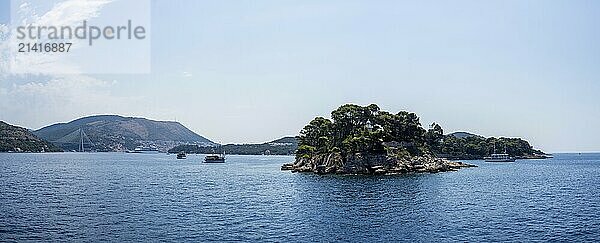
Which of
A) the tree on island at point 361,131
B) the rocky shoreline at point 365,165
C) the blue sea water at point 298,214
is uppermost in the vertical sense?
the tree on island at point 361,131

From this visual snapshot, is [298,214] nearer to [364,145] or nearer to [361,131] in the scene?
[364,145]

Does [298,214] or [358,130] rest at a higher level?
[358,130]

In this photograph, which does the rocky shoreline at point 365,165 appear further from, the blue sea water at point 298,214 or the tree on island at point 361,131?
the blue sea water at point 298,214

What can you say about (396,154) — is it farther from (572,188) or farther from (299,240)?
Result: (299,240)

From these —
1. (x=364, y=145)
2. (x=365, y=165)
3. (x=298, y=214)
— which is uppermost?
(x=364, y=145)

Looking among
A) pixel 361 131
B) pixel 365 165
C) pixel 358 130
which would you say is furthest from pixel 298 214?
pixel 358 130

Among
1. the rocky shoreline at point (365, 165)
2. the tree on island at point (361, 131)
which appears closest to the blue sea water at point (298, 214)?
the rocky shoreline at point (365, 165)

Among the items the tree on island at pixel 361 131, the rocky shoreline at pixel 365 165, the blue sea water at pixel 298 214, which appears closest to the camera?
the blue sea water at pixel 298 214

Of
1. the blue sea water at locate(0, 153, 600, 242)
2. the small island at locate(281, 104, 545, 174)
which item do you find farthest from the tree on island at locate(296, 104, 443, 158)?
the blue sea water at locate(0, 153, 600, 242)

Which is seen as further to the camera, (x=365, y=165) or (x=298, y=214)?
(x=365, y=165)

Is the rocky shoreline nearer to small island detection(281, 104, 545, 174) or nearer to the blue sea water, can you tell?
small island detection(281, 104, 545, 174)

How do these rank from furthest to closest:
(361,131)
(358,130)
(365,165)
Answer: (358,130), (361,131), (365,165)

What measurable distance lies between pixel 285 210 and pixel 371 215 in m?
9.93

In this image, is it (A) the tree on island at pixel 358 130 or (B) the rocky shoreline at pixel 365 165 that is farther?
(A) the tree on island at pixel 358 130
